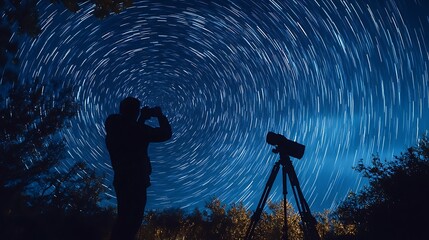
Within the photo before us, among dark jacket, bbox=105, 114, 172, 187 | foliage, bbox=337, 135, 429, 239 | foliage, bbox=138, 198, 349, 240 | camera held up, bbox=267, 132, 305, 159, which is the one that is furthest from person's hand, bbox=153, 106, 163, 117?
foliage, bbox=138, 198, 349, 240

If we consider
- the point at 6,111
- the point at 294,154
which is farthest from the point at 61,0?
the point at 6,111

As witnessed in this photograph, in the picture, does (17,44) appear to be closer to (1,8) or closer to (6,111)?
(1,8)

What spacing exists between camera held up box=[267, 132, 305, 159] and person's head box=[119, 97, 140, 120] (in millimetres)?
2956

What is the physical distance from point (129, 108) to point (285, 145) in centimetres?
320

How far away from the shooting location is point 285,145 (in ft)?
17.9

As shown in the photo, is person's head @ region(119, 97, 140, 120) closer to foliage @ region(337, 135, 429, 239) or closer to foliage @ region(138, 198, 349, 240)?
foliage @ region(337, 135, 429, 239)

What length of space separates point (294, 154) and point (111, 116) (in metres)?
3.55

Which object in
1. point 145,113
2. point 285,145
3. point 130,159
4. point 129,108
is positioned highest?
point 285,145

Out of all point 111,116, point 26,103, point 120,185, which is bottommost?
point 120,185

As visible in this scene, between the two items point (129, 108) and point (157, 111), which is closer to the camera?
point (129, 108)

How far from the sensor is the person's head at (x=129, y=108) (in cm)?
339

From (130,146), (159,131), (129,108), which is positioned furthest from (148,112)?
(130,146)

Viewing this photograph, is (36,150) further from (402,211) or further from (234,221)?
(234,221)

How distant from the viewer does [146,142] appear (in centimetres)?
325
